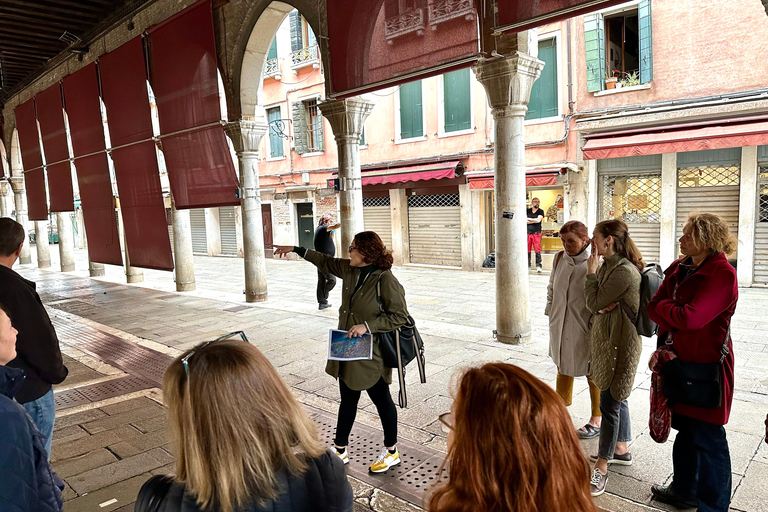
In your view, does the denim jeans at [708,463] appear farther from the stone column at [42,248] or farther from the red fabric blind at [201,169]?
the stone column at [42,248]

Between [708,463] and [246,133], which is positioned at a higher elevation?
[246,133]

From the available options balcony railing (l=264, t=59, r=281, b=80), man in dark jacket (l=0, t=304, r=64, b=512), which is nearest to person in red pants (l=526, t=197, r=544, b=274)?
balcony railing (l=264, t=59, r=281, b=80)

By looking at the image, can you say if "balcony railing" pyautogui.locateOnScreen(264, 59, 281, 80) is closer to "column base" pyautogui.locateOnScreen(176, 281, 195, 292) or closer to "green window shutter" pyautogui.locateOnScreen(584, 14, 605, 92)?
"column base" pyautogui.locateOnScreen(176, 281, 195, 292)

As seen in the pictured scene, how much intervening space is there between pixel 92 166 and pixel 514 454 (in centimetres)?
1308

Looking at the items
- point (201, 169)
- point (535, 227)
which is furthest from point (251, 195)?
point (535, 227)

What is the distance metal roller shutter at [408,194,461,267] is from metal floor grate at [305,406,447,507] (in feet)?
34.9

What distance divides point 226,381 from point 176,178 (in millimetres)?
9387

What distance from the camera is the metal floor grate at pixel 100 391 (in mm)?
5207

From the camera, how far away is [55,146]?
1373 cm

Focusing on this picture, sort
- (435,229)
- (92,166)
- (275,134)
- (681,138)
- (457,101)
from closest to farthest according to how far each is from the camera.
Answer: (681,138), (92,166), (457,101), (435,229), (275,134)

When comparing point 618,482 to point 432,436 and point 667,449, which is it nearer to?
point 667,449

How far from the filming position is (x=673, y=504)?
3000 millimetres

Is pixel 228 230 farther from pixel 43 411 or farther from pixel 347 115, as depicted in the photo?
pixel 43 411

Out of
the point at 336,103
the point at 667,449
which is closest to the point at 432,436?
the point at 667,449
